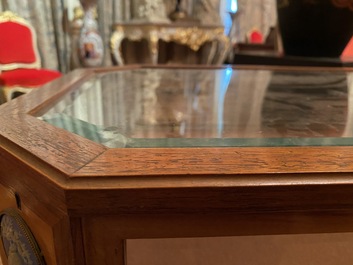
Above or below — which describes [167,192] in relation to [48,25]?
below

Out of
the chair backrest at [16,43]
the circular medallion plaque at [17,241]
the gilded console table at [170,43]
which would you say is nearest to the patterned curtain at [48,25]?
the chair backrest at [16,43]

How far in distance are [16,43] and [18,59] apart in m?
0.10

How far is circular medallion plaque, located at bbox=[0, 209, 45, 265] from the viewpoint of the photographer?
371 mm

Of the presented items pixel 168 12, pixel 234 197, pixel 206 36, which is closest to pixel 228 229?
pixel 234 197

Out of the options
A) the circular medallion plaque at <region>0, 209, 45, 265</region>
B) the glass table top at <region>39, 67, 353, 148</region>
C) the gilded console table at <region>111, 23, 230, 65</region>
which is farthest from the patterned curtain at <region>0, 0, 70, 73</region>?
the circular medallion plaque at <region>0, 209, 45, 265</region>

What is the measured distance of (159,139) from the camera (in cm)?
40

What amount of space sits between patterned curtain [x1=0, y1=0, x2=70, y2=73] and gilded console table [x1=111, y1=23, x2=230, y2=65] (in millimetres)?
356

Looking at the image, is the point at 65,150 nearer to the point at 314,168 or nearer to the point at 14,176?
the point at 14,176

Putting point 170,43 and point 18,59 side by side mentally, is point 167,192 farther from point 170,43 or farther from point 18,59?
point 170,43

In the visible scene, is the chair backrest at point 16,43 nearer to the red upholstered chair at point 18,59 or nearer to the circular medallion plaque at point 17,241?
the red upholstered chair at point 18,59

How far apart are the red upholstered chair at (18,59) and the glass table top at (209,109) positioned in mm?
832

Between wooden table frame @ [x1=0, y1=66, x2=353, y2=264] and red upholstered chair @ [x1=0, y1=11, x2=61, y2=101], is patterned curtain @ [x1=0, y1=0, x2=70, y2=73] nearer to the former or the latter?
red upholstered chair @ [x1=0, y1=11, x2=61, y2=101]

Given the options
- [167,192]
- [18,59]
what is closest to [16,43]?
[18,59]

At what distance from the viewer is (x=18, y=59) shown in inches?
73.8
